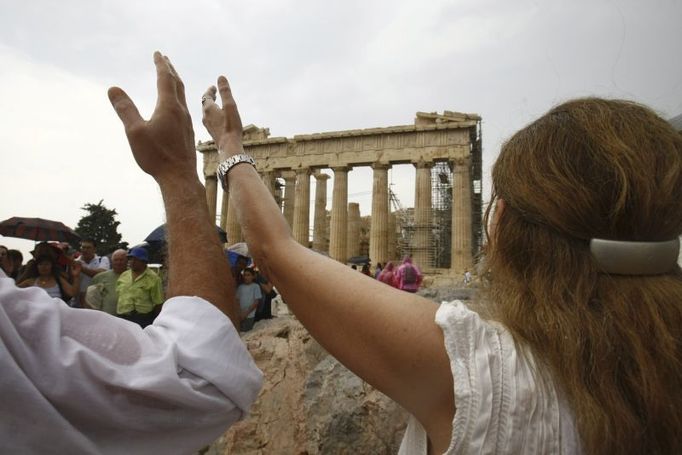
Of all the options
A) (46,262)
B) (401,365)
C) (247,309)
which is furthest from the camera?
(247,309)

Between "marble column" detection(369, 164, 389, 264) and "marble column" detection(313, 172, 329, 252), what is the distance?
447 centimetres

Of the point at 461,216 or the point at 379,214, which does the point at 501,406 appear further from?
the point at 379,214

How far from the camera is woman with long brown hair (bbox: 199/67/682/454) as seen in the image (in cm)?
97

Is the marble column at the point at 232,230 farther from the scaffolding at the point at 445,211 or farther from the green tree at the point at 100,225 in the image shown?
the green tree at the point at 100,225

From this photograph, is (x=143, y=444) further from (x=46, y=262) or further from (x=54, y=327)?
(x=46, y=262)

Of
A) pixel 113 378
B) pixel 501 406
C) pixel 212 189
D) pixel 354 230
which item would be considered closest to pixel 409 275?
pixel 501 406

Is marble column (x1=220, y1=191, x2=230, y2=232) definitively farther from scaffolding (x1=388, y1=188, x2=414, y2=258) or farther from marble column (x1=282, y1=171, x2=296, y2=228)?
scaffolding (x1=388, y1=188, x2=414, y2=258)

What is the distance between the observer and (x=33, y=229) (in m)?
9.33

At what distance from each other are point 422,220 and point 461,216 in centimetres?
208

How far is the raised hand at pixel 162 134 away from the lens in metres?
1.41

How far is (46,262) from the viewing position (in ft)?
19.0

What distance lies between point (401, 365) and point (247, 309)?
6.75 meters

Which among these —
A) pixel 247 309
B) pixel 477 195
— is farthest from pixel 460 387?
pixel 477 195

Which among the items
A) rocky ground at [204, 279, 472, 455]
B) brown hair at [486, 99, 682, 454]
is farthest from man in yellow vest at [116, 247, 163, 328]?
brown hair at [486, 99, 682, 454]
